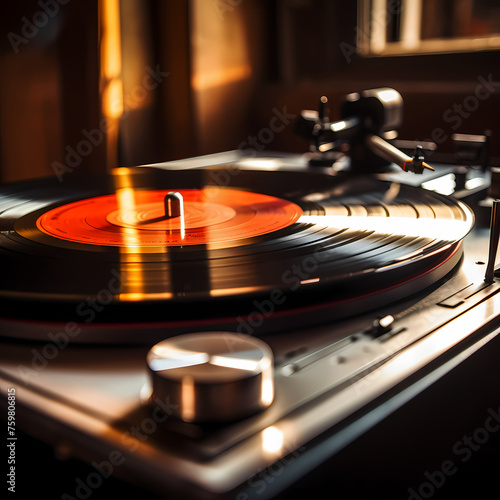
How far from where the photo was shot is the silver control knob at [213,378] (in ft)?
1.33

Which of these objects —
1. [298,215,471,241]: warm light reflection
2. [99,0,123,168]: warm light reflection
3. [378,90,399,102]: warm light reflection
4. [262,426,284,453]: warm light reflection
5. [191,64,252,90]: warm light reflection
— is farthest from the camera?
[191,64,252,90]: warm light reflection

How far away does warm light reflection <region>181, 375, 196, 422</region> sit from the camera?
40 cm

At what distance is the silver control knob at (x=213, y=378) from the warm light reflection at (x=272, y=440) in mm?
17

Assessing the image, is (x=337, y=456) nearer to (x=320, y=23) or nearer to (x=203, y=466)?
(x=203, y=466)

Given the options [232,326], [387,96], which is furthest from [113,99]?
[232,326]

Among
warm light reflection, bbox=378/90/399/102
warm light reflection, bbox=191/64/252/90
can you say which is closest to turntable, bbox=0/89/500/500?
warm light reflection, bbox=378/90/399/102

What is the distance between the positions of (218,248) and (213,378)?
334 millimetres

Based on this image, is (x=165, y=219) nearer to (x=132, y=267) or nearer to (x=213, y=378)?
(x=132, y=267)

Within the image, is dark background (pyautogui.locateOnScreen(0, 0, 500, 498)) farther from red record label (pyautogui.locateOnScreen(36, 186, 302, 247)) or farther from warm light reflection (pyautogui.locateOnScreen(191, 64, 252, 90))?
red record label (pyautogui.locateOnScreen(36, 186, 302, 247))

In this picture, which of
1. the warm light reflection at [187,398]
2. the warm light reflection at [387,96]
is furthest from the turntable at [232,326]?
the warm light reflection at [387,96]

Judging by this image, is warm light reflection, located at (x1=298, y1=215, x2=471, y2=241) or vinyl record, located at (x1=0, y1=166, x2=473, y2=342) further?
warm light reflection, located at (x1=298, y1=215, x2=471, y2=241)

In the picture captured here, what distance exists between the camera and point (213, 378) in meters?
0.40

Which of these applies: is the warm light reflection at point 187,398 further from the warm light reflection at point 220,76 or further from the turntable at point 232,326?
the warm light reflection at point 220,76

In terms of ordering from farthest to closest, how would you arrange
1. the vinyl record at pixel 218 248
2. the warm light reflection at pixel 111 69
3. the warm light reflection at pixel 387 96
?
the warm light reflection at pixel 111 69, the warm light reflection at pixel 387 96, the vinyl record at pixel 218 248
